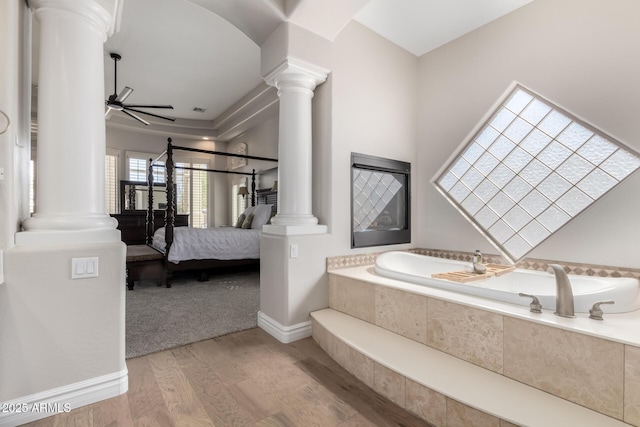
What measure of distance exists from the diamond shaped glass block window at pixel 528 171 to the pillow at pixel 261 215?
3060 millimetres

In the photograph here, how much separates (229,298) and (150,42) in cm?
344

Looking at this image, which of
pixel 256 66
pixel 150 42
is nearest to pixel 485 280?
pixel 256 66

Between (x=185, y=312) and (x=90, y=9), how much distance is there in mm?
2551

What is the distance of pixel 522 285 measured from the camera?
2434 millimetres

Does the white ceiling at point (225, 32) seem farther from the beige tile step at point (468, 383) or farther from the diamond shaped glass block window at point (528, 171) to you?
the beige tile step at point (468, 383)

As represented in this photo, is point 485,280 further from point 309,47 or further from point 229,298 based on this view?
point 229,298

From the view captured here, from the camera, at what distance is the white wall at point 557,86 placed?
2193 mm

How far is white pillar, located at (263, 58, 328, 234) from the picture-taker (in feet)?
8.42

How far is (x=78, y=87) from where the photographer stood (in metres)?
1.70

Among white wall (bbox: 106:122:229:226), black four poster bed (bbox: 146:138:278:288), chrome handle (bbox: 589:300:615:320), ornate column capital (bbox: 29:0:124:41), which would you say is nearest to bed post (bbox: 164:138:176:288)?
black four poster bed (bbox: 146:138:278:288)

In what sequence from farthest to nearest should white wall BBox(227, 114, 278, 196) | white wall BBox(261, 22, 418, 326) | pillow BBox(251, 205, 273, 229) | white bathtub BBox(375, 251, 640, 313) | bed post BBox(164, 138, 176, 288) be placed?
white wall BBox(227, 114, 278, 196)
pillow BBox(251, 205, 273, 229)
bed post BBox(164, 138, 176, 288)
white wall BBox(261, 22, 418, 326)
white bathtub BBox(375, 251, 640, 313)

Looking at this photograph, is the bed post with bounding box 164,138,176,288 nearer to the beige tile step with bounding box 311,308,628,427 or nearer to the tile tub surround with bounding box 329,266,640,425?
the beige tile step with bounding box 311,308,628,427

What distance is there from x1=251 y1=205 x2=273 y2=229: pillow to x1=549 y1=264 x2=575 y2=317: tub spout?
4305 millimetres

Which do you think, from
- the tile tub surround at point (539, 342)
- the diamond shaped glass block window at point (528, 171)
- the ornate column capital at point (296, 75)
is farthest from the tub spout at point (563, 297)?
the ornate column capital at point (296, 75)
